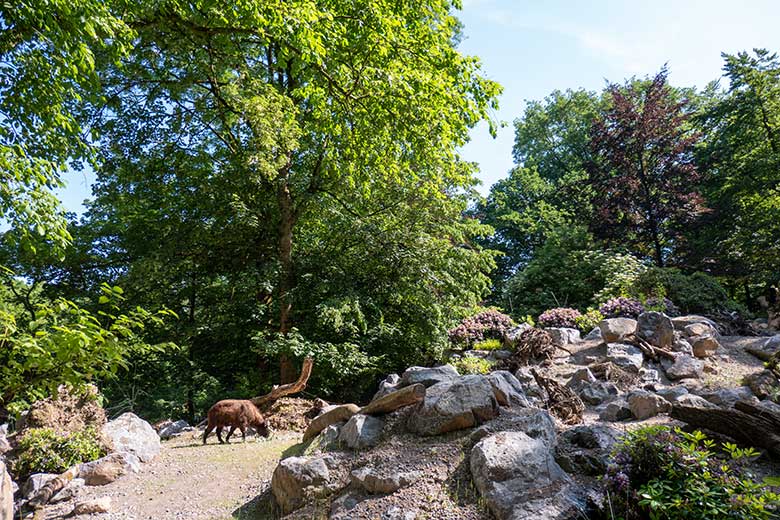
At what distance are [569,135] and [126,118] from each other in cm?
2565

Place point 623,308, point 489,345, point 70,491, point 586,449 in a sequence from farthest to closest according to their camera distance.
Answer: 1. point 489,345
2. point 623,308
3. point 70,491
4. point 586,449

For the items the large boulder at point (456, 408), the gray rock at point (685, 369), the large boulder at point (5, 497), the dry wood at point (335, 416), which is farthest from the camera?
the gray rock at point (685, 369)

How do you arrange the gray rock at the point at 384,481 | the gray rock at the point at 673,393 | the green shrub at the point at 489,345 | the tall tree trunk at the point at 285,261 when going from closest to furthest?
the gray rock at the point at 384,481, the gray rock at the point at 673,393, the tall tree trunk at the point at 285,261, the green shrub at the point at 489,345

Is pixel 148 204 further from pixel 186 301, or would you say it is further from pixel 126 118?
pixel 186 301

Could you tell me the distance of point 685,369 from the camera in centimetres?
850

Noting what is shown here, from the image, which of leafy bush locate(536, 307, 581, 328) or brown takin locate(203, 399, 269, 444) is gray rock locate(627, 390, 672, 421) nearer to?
brown takin locate(203, 399, 269, 444)

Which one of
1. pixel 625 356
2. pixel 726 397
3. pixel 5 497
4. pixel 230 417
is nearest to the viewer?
pixel 5 497

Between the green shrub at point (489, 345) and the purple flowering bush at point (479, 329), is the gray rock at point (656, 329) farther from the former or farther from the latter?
the purple flowering bush at point (479, 329)

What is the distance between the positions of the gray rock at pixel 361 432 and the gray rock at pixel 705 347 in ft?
24.7

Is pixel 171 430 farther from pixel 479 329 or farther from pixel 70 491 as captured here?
pixel 479 329

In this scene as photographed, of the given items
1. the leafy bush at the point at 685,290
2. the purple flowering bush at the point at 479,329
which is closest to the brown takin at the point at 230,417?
the purple flowering bush at the point at 479,329

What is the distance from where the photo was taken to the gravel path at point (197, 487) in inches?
193

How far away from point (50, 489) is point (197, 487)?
1.76 m

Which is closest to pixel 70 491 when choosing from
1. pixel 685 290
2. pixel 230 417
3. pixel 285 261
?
pixel 230 417
